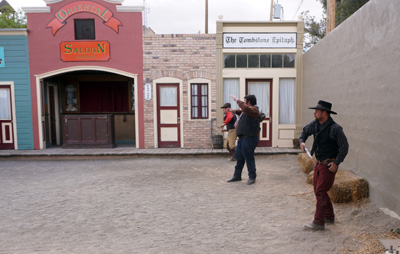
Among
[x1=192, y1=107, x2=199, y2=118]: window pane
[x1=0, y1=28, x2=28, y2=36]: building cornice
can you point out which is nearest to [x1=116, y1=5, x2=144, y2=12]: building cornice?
[x1=0, y1=28, x2=28, y2=36]: building cornice

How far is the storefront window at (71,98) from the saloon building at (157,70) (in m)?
1.34

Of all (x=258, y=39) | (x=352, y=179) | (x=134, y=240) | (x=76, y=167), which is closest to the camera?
(x=134, y=240)

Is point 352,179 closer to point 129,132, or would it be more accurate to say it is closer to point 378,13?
point 378,13

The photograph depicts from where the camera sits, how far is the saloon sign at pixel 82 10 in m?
10.9

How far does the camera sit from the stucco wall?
4.42 m

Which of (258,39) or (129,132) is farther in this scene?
(129,132)

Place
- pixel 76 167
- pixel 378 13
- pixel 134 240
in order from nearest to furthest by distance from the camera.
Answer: pixel 134 240, pixel 378 13, pixel 76 167

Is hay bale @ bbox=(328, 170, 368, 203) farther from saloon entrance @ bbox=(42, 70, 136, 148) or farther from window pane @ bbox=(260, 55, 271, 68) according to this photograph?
saloon entrance @ bbox=(42, 70, 136, 148)

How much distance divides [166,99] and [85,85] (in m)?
3.71

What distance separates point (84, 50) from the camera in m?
11.0

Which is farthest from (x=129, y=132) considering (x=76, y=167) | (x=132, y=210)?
(x=132, y=210)

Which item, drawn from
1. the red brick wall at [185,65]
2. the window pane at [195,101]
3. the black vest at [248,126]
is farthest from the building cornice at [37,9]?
the black vest at [248,126]

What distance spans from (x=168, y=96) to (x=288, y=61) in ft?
14.1

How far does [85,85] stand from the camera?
41.8ft
